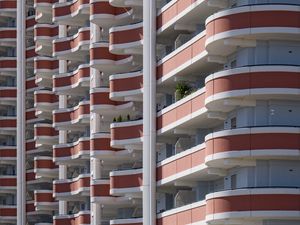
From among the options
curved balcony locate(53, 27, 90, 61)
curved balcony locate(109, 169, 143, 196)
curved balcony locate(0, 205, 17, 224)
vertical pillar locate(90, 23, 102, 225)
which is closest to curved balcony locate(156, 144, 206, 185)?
curved balcony locate(109, 169, 143, 196)

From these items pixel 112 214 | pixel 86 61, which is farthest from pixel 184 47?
pixel 86 61

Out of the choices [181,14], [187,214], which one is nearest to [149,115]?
[181,14]

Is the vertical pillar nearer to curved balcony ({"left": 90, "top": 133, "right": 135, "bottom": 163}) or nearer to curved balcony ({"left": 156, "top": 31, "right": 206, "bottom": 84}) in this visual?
curved balcony ({"left": 90, "top": 133, "right": 135, "bottom": 163})

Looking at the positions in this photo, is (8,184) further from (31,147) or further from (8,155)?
(31,147)

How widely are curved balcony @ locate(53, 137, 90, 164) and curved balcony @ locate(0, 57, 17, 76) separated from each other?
816 inches

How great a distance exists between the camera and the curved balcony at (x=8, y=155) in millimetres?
145625

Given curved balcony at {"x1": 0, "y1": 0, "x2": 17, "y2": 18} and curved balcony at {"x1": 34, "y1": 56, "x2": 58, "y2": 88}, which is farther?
curved balcony at {"x1": 0, "y1": 0, "x2": 17, "y2": 18}

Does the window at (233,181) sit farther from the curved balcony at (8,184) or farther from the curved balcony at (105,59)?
the curved balcony at (8,184)

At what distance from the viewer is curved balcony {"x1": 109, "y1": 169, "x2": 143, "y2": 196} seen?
101256mm

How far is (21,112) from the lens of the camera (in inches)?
5709

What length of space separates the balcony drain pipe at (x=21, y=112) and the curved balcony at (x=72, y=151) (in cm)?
1535

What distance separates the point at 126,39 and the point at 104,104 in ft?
29.0

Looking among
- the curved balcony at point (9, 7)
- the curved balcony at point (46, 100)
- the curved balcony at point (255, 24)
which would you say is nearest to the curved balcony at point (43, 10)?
the curved balcony at point (46, 100)

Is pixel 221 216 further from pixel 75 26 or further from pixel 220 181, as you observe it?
pixel 75 26
